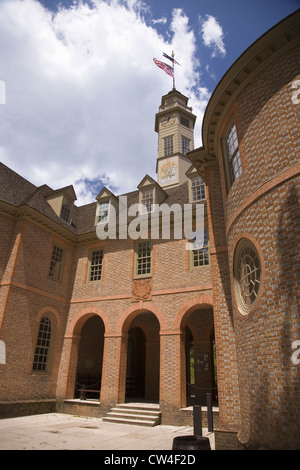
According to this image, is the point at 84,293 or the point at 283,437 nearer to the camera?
the point at 283,437

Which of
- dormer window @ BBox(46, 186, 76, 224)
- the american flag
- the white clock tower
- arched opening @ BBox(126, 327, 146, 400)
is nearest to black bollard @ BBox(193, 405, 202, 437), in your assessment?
arched opening @ BBox(126, 327, 146, 400)

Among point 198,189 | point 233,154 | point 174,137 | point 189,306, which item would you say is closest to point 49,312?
point 189,306

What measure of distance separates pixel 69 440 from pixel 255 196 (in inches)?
312

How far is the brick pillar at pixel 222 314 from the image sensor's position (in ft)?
25.1

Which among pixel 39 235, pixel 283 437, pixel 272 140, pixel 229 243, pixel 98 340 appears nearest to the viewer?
pixel 283 437

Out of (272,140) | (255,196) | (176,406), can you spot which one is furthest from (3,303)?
(272,140)

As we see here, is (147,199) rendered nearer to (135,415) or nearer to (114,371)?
(114,371)

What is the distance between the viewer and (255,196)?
6977mm

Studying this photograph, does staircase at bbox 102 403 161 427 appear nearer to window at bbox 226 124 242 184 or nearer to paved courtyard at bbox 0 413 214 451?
paved courtyard at bbox 0 413 214 451

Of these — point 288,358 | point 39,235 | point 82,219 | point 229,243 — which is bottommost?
point 288,358

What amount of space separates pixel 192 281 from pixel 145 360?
24.7ft

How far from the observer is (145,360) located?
1800 cm
